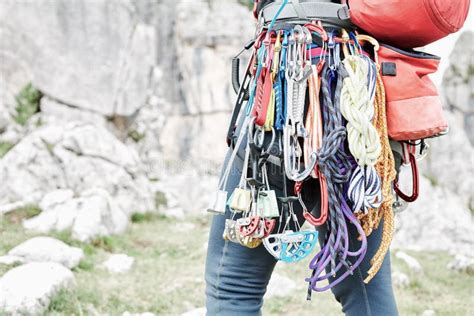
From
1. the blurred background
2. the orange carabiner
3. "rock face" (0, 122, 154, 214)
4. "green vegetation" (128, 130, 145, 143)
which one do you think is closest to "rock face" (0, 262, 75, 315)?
the blurred background

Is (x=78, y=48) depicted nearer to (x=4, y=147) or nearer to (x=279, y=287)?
(x=4, y=147)

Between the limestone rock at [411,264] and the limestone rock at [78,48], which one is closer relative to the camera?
the limestone rock at [411,264]

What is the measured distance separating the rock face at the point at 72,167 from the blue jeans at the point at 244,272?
5.29 m

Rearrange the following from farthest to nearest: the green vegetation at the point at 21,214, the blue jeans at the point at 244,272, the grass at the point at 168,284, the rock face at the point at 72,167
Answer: the rock face at the point at 72,167, the green vegetation at the point at 21,214, the grass at the point at 168,284, the blue jeans at the point at 244,272

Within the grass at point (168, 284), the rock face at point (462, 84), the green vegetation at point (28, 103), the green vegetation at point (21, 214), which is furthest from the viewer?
the rock face at point (462, 84)

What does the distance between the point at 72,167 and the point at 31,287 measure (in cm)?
463

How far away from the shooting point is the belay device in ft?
3.65

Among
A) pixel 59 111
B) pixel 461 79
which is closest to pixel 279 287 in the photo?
pixel 59 111

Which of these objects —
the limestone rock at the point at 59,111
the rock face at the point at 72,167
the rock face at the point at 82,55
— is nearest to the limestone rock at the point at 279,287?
the rock face at the point at 72,167

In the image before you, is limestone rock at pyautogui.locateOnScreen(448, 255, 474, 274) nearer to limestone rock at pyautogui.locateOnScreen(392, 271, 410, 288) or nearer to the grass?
the grass

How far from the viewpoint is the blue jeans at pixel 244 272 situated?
1.21 m

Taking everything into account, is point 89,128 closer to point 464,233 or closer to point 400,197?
point 400,197

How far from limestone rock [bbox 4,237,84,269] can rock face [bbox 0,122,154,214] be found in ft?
9.11

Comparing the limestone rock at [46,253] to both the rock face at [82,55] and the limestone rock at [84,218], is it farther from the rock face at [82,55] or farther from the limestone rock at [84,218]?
the rock face at [82,55]
